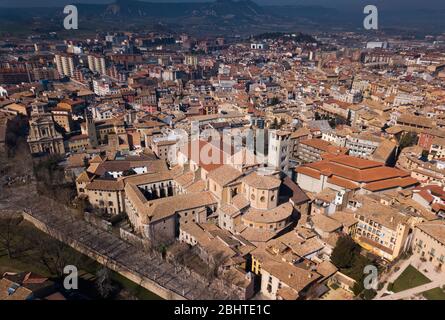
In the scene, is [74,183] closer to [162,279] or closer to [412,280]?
[162,279]

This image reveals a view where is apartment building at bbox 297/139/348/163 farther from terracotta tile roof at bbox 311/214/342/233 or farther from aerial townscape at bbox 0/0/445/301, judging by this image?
terracotta tile roof at bbox 311/214/342/233

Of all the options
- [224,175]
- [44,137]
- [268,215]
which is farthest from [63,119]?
[268,215]

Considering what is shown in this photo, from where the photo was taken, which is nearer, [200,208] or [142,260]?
[142,260]

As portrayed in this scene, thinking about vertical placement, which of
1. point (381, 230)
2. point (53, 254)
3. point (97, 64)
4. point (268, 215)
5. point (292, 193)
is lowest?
point (53, 254)

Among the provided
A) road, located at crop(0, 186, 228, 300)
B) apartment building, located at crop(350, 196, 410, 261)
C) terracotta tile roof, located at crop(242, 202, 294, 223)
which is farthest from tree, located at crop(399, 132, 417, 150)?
road, located at crop(0, 186, 228, 300)

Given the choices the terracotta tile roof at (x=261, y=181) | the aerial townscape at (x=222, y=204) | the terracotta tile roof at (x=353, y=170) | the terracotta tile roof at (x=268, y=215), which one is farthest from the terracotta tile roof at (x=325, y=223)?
the terracotta tile roof at (x=353, y=170)

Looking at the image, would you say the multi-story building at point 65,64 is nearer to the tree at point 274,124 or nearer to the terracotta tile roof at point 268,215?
the tree at point 274,124

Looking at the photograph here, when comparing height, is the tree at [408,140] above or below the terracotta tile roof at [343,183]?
above

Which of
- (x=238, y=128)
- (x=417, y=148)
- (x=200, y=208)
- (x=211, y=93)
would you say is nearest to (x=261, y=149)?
(x=238, y=128)

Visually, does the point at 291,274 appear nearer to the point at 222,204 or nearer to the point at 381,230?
the point at 381,230
